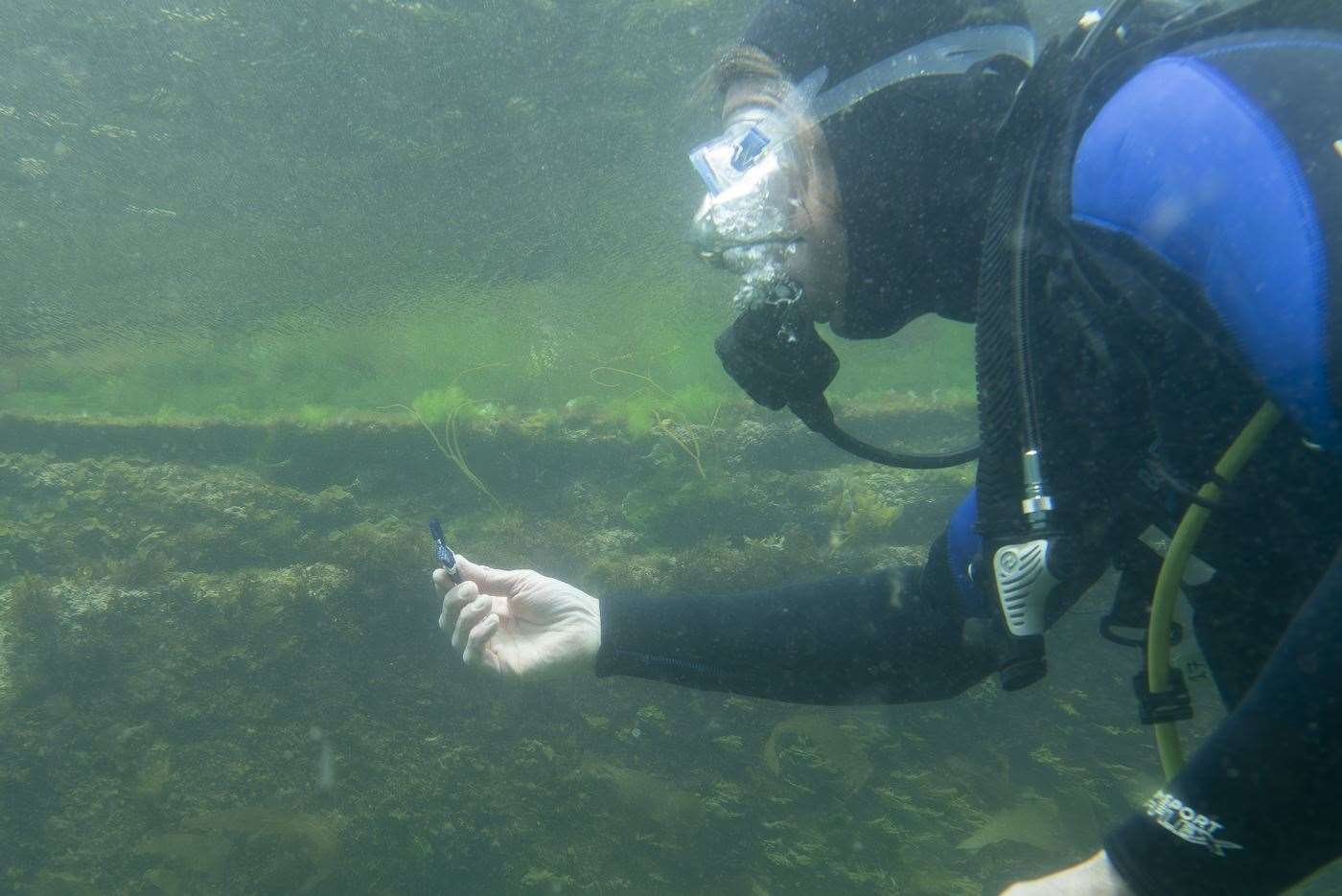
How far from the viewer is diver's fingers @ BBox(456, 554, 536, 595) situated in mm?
2330

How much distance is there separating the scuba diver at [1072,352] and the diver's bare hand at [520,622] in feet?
0.03

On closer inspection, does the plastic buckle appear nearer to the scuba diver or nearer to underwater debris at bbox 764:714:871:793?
the scuba diver

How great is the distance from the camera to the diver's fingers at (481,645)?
212 centimetres

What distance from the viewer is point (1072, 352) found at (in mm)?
1316

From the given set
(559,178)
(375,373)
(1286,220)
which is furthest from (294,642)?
(375,373)

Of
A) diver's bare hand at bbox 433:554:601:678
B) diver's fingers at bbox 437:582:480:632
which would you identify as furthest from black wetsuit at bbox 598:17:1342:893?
diver's fingers at bbox 437:582:480:632

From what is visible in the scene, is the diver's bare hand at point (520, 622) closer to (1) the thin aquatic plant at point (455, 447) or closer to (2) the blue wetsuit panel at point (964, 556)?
(2) the blue wetsuit panel at point (964, 556)

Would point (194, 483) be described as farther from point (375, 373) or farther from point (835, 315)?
point (375, 373)

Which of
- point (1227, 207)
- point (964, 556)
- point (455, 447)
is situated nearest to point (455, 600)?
point (964, 556)

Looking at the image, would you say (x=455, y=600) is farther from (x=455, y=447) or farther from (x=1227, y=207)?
(x=455, y=447)

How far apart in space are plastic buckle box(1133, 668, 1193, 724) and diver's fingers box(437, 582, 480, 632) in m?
1.78

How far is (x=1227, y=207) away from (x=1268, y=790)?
80 cm

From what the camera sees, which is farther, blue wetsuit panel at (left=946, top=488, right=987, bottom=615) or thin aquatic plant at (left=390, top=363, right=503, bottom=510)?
thin aquatic plant at (left=390, top=363, right=503, bottom=510)

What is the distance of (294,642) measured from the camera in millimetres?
5609
